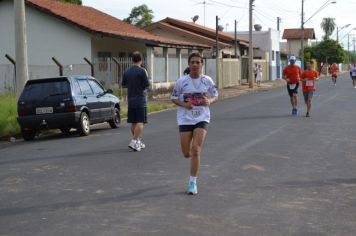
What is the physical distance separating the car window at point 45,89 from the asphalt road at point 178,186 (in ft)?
3.60

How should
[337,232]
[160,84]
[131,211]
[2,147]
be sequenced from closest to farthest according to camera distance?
[337,232] → [131,211] → [2,147] → [160,84]

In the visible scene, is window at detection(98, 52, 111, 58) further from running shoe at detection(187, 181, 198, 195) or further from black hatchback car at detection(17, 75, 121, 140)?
running shoe at detection(187, 181, 198, 195)

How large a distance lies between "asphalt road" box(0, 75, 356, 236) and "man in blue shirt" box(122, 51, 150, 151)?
0.36 m

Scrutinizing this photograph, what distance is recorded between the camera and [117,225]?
6.00 meters

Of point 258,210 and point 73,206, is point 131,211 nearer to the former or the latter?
point 73,206

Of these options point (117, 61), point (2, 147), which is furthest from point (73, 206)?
point (117, 61)

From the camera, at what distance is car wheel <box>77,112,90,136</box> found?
1425 cm

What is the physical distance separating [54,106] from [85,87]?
4.18ft

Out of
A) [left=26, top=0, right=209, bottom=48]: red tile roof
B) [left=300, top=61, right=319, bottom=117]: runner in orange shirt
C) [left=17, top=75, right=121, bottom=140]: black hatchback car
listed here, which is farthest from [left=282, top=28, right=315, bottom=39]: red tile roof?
[left=17, top=75, right=121, bottom=140]: black hatchback car

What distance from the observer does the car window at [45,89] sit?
14211mm

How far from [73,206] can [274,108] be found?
16.0 m

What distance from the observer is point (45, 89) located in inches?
564

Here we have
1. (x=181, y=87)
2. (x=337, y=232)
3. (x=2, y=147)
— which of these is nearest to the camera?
(x=337, y=232)

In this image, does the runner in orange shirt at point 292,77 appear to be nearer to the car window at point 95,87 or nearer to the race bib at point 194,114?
the car window at point 95,87
